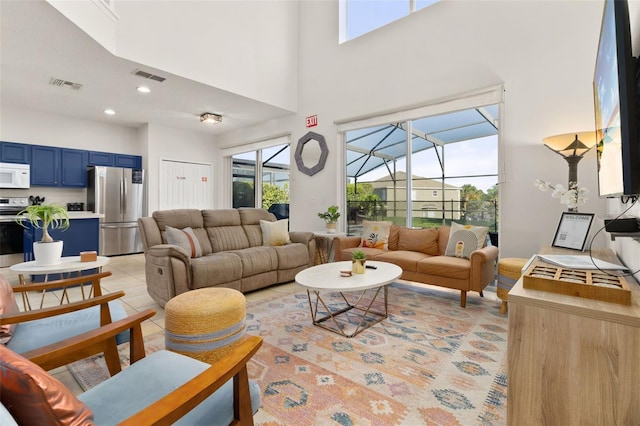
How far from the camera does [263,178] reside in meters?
6.61

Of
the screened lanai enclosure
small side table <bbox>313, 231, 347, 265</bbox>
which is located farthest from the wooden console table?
small side table <bbox>313, 231, 347, 265</bbox>

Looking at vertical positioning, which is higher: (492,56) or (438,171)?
(492,56)

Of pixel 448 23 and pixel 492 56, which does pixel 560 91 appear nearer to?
pixel 492 56

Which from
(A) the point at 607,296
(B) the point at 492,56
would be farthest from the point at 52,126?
(A) the point at 607,296

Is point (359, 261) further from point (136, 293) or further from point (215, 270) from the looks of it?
point (136, 293)

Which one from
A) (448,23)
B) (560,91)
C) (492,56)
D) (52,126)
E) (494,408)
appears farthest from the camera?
(52,126)

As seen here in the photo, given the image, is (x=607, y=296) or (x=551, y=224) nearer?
(x=607, y=296)

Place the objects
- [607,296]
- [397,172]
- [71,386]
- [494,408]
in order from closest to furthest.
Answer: [607,296]
[494,408]
[71,386]
[397,172]

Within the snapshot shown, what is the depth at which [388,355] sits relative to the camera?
205cm

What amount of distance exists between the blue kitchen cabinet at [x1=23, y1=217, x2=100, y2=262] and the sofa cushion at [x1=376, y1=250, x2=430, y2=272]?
3862 mm

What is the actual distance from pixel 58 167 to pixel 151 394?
21.1 feet

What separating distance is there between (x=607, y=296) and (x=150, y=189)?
6905 millimetres

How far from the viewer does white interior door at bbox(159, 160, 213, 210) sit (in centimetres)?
643

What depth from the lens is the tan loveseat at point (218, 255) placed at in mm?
2887
